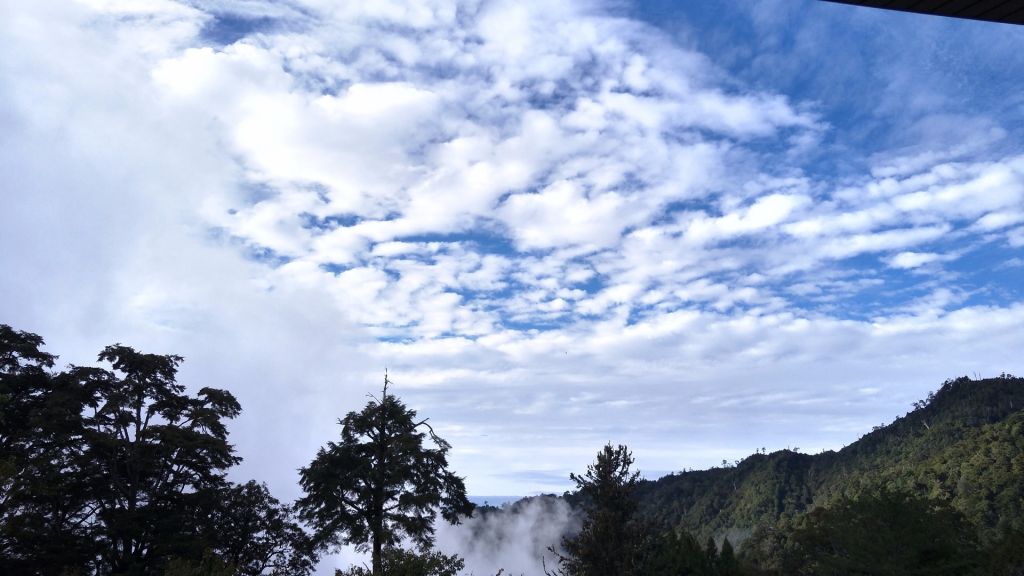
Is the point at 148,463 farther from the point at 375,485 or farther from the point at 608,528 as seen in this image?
the point at 608,528

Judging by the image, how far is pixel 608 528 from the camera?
30703 millimetres

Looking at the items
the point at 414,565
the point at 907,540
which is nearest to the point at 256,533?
the point at 414,565

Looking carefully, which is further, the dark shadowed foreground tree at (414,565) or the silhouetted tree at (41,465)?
the silhouetted tree at (41,465)

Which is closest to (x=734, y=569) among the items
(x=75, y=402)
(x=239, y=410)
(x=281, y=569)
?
(x=281, y=569)

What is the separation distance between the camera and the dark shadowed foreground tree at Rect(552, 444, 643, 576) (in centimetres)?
3011

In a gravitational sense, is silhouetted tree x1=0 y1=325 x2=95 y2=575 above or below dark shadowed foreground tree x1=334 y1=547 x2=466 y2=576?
above

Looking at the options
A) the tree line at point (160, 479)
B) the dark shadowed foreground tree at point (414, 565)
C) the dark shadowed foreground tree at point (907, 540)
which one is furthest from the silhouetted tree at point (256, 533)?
the dark shadowed foreground tree at point (907, 540)

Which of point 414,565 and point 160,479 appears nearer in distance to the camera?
point 414,565

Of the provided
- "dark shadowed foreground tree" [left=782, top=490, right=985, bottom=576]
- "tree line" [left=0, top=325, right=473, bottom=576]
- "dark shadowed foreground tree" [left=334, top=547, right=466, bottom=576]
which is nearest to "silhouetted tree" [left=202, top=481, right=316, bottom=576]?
"tree line" [left=0, top=325, right=473, bottom=576]

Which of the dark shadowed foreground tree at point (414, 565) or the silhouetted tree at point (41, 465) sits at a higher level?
the silhouetted tree at point (41, 465)

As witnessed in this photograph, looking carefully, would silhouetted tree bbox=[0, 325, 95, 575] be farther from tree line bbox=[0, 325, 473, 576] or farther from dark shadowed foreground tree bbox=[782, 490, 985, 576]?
dark shadowed foreground tree bbox=[782, 490, 985, 576]

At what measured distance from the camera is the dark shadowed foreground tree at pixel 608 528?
3011cm

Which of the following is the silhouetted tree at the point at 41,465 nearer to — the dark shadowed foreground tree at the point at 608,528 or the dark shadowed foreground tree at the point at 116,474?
the dark shadowed foreground tree at the point at 116,474

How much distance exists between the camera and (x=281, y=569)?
117 feet
